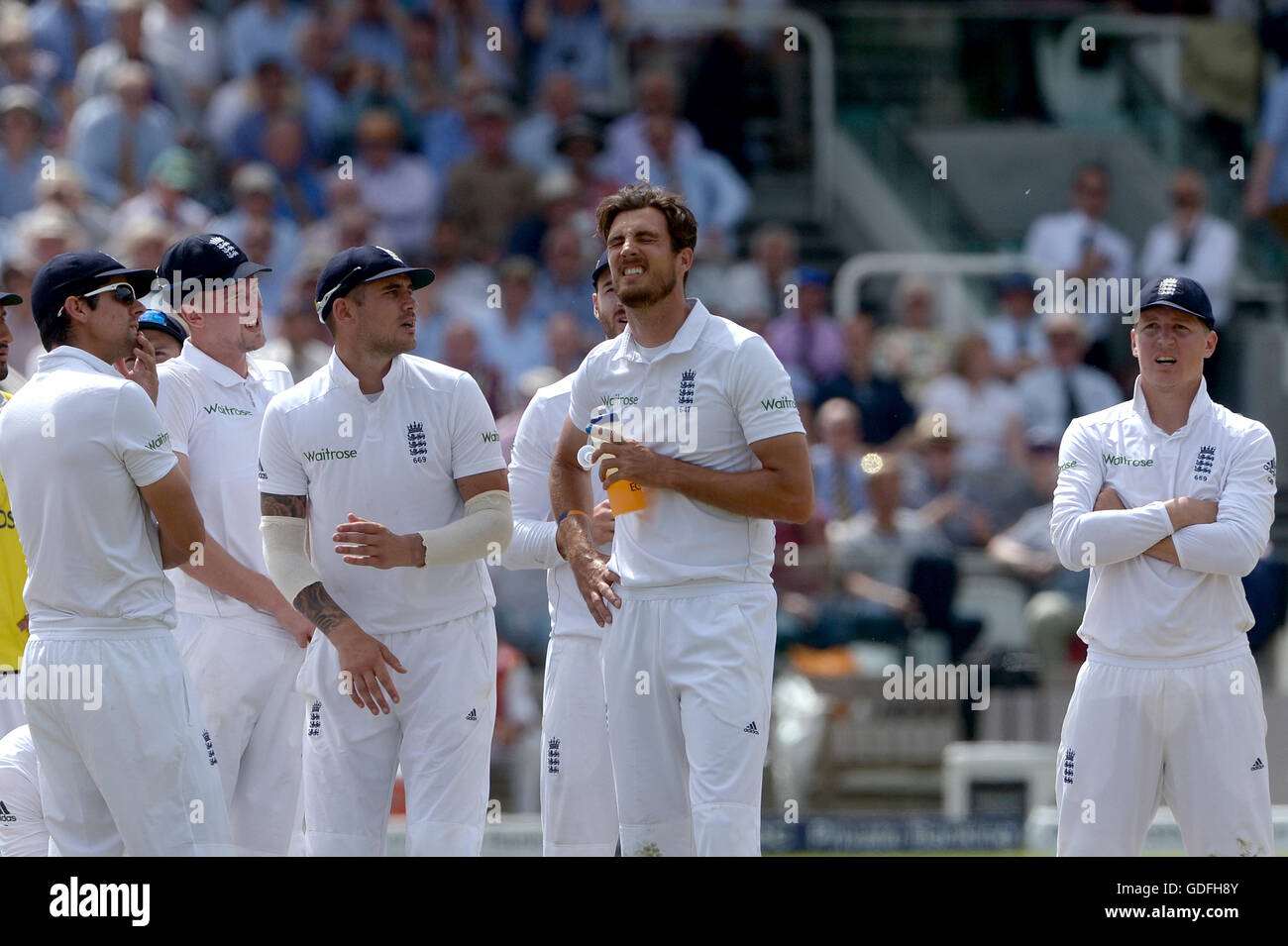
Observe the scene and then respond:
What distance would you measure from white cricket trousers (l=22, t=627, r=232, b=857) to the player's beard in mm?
1731

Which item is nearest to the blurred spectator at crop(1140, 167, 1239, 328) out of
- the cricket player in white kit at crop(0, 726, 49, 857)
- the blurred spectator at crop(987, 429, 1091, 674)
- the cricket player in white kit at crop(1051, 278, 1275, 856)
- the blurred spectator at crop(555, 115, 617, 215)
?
the blurred spectator at crop(987, 429, 1091, 674)

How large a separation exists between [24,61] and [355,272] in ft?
30.1

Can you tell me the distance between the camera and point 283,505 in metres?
6.31

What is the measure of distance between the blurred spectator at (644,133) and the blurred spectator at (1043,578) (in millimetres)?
3908

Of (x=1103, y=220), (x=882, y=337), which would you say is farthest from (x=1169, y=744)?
(x=1103, y=220)

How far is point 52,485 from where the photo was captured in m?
5.66

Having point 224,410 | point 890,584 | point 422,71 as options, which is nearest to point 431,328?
point 422,71

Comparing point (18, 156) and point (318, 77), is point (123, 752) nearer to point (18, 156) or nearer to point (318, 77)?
point (18, 156)

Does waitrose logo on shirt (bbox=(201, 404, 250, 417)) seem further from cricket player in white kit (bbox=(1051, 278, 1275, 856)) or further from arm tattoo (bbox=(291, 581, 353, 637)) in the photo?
cricket player in white kit (bbox=(1051, 278, 1275, 856))

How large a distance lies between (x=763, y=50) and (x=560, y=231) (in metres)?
2.90

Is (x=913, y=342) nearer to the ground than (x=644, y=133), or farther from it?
nearer to the ground

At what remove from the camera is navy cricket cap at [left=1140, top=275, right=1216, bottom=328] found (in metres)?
6.36

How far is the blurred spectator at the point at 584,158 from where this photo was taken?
1395 cm

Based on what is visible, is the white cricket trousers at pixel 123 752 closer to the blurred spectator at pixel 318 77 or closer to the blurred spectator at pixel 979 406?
the blurred spectator at pixel 979 406
